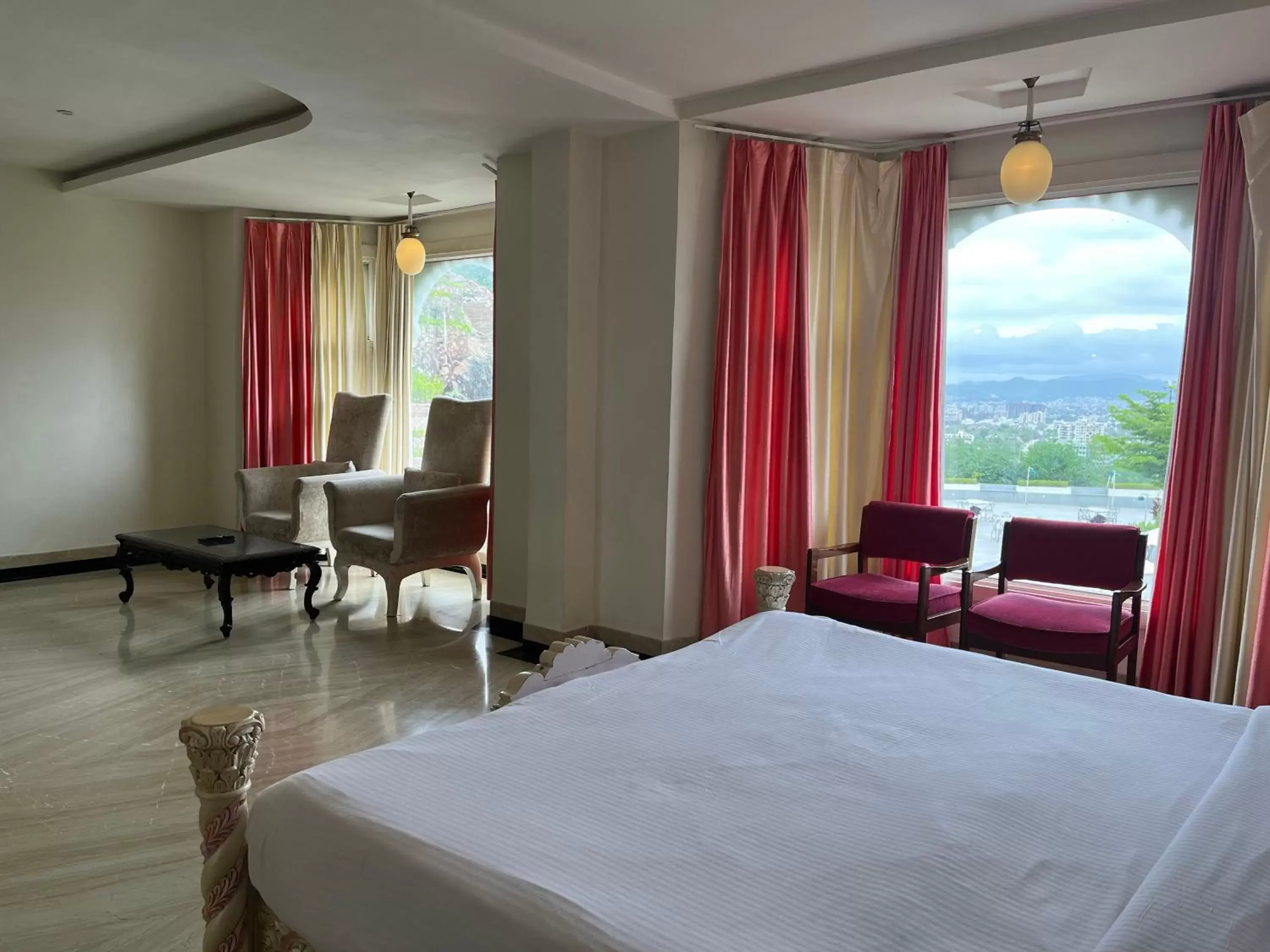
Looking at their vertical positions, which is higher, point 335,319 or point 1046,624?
point 335,319

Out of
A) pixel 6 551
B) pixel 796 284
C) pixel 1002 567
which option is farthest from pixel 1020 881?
pixel 6 551

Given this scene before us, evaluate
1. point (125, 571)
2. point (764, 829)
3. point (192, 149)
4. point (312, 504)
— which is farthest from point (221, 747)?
point (192, 149)

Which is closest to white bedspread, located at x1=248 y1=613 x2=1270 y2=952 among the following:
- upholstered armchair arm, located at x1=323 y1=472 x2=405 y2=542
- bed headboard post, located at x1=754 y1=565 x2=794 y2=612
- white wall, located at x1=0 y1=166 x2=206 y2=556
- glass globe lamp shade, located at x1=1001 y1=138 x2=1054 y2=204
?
bed headboard post, located at x1=754 y1=565 x2=794 y2=612

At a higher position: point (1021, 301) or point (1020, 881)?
point (1021, 301)

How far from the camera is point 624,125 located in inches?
168

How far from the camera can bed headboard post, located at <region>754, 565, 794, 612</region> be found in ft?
9.62

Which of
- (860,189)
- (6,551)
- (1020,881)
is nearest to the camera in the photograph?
(1020,881)

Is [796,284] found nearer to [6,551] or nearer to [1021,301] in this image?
[1021,301]

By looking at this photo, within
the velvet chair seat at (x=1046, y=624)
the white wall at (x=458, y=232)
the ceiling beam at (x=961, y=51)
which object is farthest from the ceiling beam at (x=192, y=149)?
the velvet chair seat at (x=1046, y=624)

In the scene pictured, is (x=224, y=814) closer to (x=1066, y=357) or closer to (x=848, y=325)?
(x=848, y=325)

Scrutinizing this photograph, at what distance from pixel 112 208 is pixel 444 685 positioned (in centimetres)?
469

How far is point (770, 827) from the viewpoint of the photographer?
1511 millimetres

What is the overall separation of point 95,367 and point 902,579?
18.6 feet

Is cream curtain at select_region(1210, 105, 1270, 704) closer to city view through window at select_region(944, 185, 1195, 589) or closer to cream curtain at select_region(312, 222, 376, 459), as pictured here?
city view through window at select_region(944, 185, 1195, 589)
